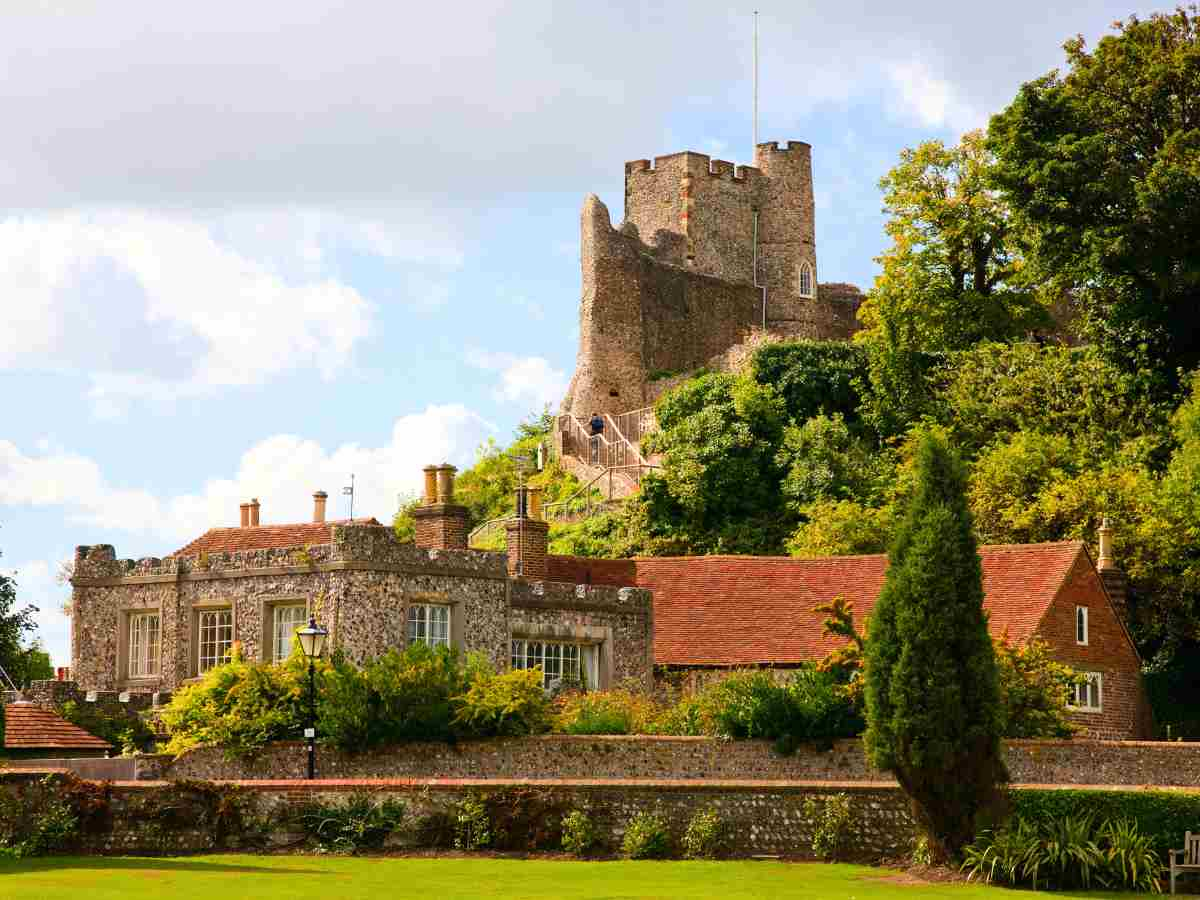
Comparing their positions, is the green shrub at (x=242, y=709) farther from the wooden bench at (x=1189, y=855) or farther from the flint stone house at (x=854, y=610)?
the wooden bench at (x=1189, y=855)

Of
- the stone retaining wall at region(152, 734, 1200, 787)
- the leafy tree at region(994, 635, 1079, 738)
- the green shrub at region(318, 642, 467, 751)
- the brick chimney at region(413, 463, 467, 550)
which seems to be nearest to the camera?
the stone retaining wall at region(152, 734, 1200, 787)

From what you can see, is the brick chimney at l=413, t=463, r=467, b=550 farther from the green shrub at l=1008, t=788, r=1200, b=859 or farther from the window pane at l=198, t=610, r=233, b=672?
the green shrub at l=1008, t=788, r=1200, b=859

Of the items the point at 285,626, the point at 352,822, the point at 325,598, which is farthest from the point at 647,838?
the point at 285,626

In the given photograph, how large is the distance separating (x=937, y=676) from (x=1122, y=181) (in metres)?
32.3

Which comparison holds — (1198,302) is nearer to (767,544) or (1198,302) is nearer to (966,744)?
(767,544)

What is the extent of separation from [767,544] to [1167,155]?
51.4ft

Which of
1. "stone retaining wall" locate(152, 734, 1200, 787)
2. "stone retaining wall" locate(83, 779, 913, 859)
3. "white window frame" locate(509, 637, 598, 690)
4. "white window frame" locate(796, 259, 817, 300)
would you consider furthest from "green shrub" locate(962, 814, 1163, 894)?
"white window frame" locate(796, 259, 817, 300)

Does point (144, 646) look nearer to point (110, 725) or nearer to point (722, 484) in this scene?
point (110, 725)

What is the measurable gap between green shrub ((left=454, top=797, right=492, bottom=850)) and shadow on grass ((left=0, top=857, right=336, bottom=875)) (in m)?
2.80

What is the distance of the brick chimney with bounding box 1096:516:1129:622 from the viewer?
154 ft

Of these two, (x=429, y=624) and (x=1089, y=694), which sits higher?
(x=429, y=624)

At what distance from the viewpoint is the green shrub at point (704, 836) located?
93.1 feet

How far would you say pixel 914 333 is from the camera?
65312 mm

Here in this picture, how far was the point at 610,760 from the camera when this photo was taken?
35.7m
